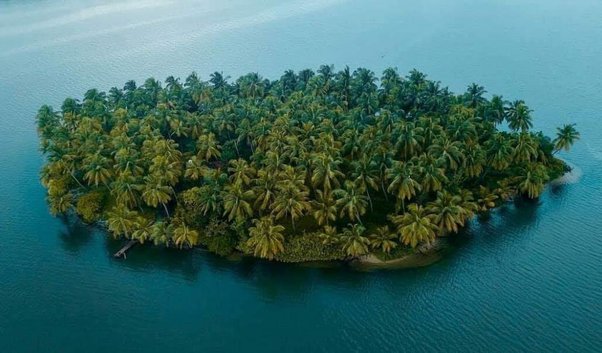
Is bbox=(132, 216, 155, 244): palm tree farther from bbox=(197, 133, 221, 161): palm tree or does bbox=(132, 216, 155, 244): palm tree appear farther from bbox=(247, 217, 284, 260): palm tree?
bbox=(197, 133, 221, 161): palm tree

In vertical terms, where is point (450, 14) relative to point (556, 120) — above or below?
above

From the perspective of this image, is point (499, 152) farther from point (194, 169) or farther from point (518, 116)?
point (194, 169)

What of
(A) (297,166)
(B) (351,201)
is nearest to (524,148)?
(B) (351,201)

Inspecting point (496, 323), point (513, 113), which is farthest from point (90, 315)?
point (513, 113)

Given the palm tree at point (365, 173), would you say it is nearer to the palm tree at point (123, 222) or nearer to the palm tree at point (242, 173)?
the palm tree at point (242, 173)

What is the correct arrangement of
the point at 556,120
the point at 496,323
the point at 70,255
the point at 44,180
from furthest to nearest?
1. the point at 556,120
2. the point at 44,180
3. the point at 70,255
4. the point at 496,323

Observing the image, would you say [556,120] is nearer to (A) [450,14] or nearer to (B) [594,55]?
(B) [594,55]

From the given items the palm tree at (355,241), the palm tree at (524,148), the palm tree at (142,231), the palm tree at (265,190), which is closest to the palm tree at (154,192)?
the palm tree at (142,231)
